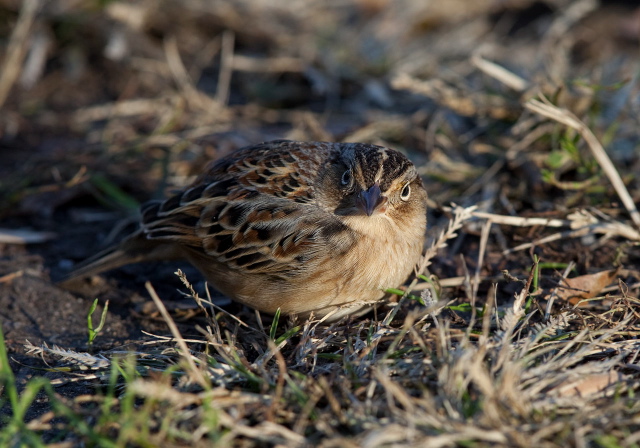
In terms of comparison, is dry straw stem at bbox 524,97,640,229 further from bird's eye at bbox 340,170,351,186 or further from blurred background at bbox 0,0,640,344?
bird's eye at bbox 340,170,351,186

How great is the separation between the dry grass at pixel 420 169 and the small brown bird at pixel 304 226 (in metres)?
0.22

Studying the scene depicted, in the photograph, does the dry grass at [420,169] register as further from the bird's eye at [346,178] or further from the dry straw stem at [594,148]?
the bird's eye at [346,178]

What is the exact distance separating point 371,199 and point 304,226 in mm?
533

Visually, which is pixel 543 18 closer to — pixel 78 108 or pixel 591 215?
pixel 591 215

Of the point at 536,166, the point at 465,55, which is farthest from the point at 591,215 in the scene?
the point at 465,55

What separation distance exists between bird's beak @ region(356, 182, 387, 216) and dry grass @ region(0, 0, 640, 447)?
597 mm

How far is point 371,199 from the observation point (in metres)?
4.51

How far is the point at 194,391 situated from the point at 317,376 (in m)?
0.69

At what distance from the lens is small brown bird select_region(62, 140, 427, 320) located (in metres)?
4.65

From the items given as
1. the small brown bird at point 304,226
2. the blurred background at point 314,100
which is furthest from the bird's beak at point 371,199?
the blurred background at point 314,100

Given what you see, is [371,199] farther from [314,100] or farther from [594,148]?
[314,100]

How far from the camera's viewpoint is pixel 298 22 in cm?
932

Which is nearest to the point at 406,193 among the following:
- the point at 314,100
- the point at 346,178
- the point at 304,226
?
the point at 346,178

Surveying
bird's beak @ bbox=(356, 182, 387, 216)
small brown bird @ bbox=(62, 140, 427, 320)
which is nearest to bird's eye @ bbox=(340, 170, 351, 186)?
small brown bird @ bbox=(62, 140, 427, 320)
